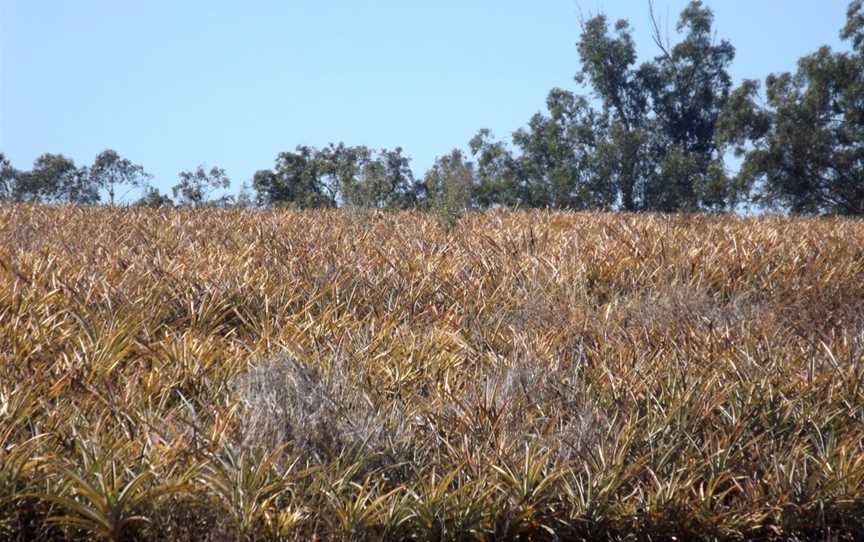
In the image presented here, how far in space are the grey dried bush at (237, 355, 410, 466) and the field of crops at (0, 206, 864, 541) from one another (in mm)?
14

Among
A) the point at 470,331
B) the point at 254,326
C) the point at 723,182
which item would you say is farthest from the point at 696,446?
the point at 723,182

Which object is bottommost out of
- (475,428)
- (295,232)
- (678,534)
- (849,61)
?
(678,534)

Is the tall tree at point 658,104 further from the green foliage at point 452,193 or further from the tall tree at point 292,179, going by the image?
the green foliage at point 452,193

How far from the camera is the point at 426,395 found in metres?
5.61

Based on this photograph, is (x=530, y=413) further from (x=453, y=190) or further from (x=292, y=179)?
(x=292, y=179)

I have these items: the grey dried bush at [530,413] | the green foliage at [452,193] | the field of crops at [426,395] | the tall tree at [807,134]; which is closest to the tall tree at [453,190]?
the green foliage at [452,193]

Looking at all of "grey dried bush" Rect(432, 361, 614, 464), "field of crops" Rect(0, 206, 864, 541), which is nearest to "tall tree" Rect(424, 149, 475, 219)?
"field of crops" Rect(0, 206, 864, 541)

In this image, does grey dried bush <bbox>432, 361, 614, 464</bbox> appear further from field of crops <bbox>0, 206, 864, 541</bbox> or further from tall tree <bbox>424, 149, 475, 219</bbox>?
tall tree <bbox>424, 149, 475, 219</bbox>

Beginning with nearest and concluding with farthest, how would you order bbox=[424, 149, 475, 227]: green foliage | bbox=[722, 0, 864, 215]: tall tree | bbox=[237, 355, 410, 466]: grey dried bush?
bbox=[237, 355, 410, 466]: grey dried bush, bbox=[424, 149, 475, 227]: green foliage, bbox=[722, 0, 864, 215]: tall tree

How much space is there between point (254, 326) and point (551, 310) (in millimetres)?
1968

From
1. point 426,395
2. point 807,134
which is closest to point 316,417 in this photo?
point 426,395

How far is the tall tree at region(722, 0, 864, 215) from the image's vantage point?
25.8 m

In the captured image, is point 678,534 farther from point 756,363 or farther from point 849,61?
point 849,61

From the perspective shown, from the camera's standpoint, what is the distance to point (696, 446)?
189 inches
